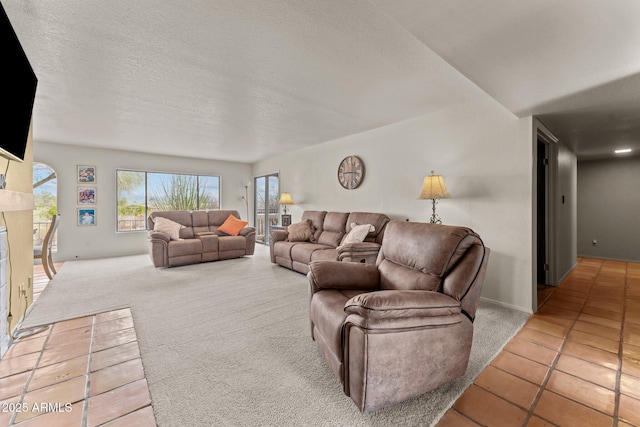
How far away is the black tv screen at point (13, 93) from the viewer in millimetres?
1478

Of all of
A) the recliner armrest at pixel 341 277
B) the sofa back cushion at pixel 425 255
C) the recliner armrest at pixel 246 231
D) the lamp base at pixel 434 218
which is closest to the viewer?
the sofa back cushion at pixel 425 255

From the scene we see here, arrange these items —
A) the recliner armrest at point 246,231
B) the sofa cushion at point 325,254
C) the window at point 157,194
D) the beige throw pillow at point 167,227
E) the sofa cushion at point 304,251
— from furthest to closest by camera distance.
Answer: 1. the window at point 157,194
2. the recliner armrest at point 246,231
3. the beige throw pillow at point 167,227
4. the sofa cushion at point 304,251
5. the sofa cushion at point 325,254

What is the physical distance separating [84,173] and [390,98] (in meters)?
6.40

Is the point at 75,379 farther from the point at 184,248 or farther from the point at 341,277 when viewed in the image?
the point at 184,248

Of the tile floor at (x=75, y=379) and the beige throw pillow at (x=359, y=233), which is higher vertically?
the beige throw pillow at (x=359, y=233)

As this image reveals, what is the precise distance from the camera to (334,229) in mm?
4598

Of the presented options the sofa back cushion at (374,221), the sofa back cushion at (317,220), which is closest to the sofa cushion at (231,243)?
the sofa back cushion at (317,220)

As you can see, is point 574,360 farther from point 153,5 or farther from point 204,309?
point 153,5

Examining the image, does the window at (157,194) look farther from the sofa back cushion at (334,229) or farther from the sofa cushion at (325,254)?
the sofa cushion at (325,254)

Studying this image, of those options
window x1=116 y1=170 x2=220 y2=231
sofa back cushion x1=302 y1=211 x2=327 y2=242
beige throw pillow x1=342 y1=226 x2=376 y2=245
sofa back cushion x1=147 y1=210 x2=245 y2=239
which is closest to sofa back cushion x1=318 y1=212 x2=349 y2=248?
sofa back cushion x1=302 y1=211 x2=327 y2=242

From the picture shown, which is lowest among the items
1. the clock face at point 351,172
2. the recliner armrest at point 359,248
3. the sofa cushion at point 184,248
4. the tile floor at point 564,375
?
the tile floor at point 564,375

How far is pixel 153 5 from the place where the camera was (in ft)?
5.54

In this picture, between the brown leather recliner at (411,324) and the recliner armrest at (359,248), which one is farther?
the recliner armrest at (359,248)

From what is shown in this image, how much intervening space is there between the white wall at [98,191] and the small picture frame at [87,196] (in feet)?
0.23
